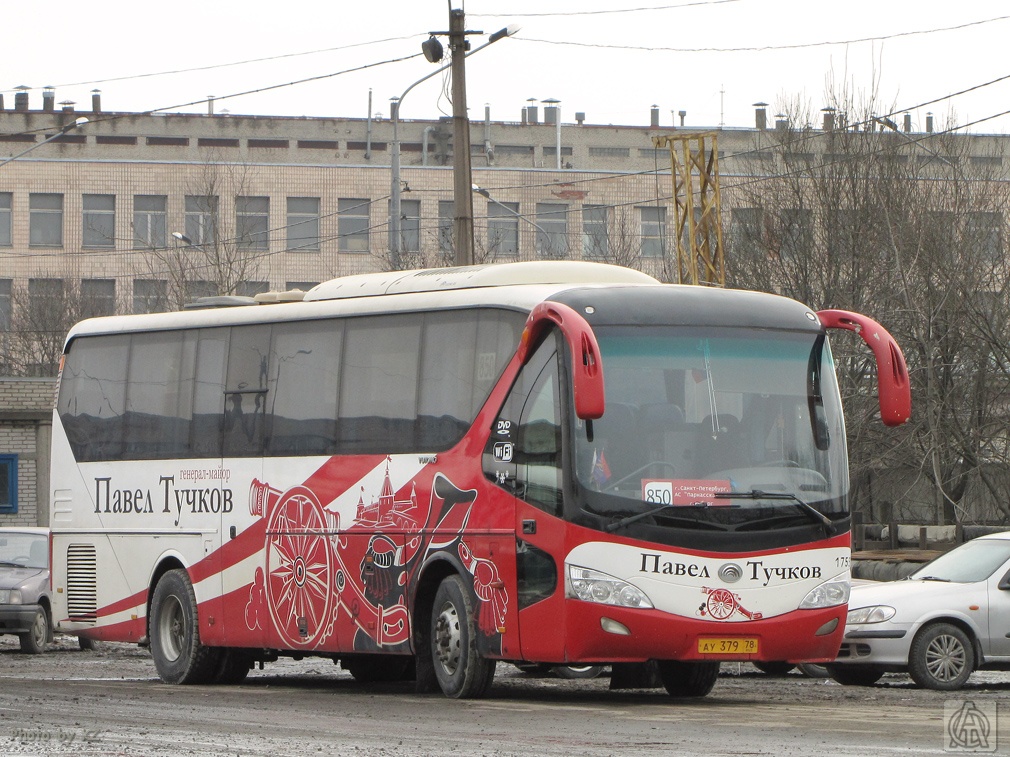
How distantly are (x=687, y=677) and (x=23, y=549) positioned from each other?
41.1 feet

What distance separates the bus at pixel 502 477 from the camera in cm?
1269

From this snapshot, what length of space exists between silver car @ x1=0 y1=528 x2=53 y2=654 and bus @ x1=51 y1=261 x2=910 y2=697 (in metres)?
6.16

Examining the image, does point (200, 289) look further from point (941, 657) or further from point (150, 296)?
point (941, 657)

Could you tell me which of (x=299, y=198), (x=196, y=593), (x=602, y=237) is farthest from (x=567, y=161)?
(x=196, y=593)

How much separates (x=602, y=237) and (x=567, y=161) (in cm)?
3084

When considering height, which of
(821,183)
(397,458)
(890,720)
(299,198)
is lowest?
(890,720)

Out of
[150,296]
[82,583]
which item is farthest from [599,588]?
[150,296]

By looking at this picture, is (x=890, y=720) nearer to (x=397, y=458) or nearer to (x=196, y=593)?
(x=397, y=458)

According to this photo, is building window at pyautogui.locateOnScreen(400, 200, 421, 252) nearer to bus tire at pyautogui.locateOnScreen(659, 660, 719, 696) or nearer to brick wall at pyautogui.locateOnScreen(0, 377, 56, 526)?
brick wall at pyautogui.locateOnScreen(0, 377, 56, 526)

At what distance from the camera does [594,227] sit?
72.2 metres

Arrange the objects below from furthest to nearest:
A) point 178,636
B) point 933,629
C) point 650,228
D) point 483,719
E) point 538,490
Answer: point 650,228, point 178,636, point 933,629, point 538,490, point 483,719

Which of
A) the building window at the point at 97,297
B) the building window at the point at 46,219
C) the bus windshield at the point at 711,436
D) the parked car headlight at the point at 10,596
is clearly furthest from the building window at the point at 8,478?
the building window at the point at 46,219

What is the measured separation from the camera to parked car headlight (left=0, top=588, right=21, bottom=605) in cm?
2267

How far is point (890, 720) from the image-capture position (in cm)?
1150
